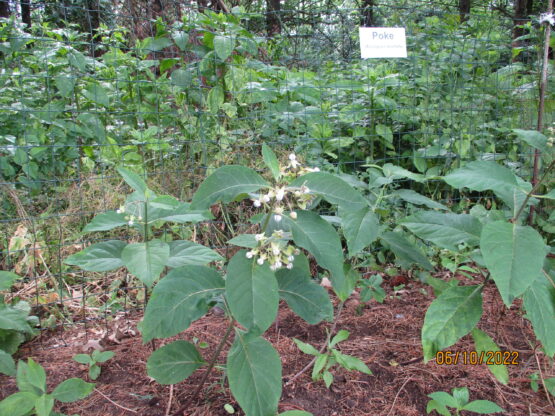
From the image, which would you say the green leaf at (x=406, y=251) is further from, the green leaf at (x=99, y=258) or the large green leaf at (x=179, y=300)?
the green leaf at (x=99, y=258)

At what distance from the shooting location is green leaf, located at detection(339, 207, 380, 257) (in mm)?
1602

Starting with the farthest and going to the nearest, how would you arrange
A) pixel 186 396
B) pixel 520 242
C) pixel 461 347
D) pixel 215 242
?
pixel 215 242 < pixel 461 347 < pixel 186 396 < pixel 520 242

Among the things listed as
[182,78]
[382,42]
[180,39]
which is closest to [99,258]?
[182,78]

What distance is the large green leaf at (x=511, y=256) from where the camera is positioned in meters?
1.21

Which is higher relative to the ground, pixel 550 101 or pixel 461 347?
pixel 550 101

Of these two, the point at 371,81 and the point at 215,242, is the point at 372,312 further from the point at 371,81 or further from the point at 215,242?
the point at 371,81

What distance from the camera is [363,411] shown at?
163cm

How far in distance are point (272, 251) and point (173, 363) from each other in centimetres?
60

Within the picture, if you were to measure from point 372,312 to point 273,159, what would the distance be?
1362 mm

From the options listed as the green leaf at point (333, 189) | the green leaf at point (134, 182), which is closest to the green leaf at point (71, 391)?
the green leaf at point (134, 182)

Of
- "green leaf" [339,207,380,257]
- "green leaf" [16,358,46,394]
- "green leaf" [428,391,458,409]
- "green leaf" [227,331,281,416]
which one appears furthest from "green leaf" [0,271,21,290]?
"green leaf" [428,391,458,409]

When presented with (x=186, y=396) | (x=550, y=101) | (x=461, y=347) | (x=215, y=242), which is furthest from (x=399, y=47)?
(x=186, y=396)

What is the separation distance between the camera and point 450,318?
148 cm

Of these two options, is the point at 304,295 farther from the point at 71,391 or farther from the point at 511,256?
the point at 71,391
